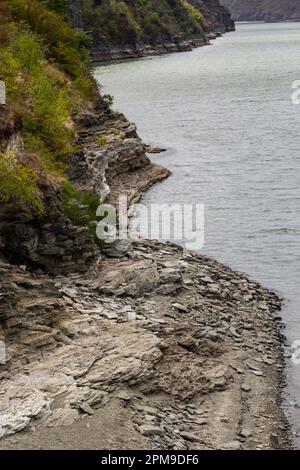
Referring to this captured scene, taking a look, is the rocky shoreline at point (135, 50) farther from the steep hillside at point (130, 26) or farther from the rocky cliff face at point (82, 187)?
the rocky cliff face at point (82, 187)

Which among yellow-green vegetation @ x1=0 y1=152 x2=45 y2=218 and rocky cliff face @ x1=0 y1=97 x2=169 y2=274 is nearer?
yellow-green vegetation @ x1=0 y1=152 x2=45 y2=218

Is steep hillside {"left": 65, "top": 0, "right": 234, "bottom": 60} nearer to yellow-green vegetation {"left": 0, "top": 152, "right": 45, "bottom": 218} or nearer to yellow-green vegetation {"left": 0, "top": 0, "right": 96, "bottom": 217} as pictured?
yellow-green vegetation {"left": 0, "top": 0, "right": 96, "bottom": 217}

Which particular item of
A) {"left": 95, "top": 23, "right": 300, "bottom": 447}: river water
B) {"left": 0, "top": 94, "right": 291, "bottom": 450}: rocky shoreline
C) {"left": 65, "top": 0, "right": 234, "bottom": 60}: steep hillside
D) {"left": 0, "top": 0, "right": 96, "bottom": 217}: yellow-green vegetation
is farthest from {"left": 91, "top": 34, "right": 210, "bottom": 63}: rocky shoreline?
{"left": 0, "top": 94, "right": 291, "bottom": 450}: rocky shoreline

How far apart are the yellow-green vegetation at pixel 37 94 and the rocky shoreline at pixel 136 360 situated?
232cm

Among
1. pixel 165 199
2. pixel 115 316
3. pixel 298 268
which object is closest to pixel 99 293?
pixel 115 316

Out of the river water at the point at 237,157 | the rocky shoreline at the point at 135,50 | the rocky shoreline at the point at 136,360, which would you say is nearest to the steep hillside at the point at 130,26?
the rocky shoreline at the point at 135,50

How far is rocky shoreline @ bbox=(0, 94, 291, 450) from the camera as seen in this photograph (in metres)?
16.2

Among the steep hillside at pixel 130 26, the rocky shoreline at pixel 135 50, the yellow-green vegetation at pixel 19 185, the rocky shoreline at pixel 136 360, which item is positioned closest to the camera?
the rocky shoreline at pixel 136 360

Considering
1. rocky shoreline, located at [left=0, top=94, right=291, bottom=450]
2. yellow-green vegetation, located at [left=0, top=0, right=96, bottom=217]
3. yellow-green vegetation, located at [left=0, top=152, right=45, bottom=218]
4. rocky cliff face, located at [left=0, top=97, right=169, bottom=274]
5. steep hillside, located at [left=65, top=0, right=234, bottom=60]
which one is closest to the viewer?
rocky shoreline, located at [left=0, top=94, right=291, bottom=450]

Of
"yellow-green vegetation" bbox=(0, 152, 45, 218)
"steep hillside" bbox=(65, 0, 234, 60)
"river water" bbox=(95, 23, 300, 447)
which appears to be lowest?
"river water" bbox=(95, 23, 300, 447)

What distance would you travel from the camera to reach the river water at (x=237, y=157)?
99.7 ft

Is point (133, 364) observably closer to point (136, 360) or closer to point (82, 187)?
point (136, 360)

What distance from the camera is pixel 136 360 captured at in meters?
18.6

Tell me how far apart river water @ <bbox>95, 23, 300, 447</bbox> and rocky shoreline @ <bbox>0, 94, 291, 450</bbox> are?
1195 millimetres
